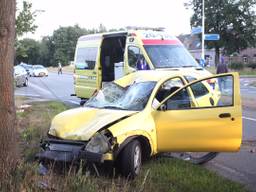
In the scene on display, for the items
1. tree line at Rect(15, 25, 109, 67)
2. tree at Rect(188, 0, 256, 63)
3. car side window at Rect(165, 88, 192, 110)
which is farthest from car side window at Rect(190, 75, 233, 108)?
tree line at Rect(15, 25, 109, 67)

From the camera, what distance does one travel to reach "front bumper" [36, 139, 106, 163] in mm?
6992

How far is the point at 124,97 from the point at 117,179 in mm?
1897

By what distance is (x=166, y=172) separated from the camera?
7.64 meters

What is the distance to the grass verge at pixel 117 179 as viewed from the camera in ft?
17.0

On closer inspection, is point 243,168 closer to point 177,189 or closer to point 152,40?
point 177,189

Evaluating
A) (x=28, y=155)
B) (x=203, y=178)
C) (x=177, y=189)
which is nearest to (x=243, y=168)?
(x=203, y=178)

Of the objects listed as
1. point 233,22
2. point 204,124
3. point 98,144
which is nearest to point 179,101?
point 204,124

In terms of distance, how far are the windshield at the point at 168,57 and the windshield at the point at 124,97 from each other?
20.0 ft

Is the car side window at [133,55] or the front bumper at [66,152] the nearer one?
the front bumper at [66,152]

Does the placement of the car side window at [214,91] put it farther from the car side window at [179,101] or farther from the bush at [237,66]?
the bush at [237,66]

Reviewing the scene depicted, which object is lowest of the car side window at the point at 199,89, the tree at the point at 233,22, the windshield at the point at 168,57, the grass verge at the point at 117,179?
the grass verge at the point at 117,179

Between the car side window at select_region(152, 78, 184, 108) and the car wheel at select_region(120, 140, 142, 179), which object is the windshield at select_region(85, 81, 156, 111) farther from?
the car wheel at select_region(120, 140, 142, 179)

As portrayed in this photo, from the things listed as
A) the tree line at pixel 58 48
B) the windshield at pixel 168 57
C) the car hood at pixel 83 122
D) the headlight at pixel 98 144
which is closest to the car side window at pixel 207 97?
the car hood at pixel 83 122

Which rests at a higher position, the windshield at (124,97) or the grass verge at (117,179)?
the windshield at (124,97)
